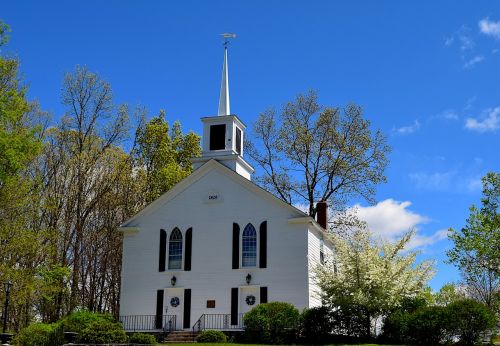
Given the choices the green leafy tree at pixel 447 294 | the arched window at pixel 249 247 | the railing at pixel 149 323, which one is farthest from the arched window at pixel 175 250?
Result: the green leafy tree at pixel 447 294

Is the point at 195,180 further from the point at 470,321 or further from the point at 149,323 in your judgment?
the point at 470,321

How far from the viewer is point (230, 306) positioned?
31234 mm

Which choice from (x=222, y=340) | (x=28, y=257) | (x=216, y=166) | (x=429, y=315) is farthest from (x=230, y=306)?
(x=28, y=257)

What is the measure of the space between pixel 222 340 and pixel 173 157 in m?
22.0

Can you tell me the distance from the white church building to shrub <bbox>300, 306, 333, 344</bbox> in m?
3.01

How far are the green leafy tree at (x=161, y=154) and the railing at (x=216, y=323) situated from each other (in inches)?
558

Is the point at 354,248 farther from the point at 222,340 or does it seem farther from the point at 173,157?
the point at 173,157

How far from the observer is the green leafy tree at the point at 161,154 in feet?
145

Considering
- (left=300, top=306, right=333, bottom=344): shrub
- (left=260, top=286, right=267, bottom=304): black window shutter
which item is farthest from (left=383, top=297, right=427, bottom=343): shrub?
(left=260, top=286, right=267, bottom=304): black window shutter

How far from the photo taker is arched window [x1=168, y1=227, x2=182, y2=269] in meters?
33.0

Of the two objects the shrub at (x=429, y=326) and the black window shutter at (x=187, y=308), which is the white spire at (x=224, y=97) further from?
the shrub at (x=429, y=326)

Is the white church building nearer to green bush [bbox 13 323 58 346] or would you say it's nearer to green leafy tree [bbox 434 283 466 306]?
green bush [bbox 13 323 58 346]

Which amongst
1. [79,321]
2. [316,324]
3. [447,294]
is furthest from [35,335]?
[447,294]

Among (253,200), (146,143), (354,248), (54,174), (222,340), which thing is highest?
(146,143)
